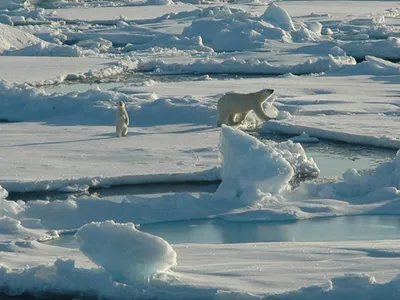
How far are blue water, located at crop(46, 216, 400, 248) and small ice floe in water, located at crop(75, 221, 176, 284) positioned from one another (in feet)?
5.00

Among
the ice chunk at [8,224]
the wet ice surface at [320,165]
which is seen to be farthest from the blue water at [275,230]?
the wet ice surface at [320,165]

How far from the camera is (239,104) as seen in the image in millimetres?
12219

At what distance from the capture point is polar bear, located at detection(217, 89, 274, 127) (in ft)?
39.9

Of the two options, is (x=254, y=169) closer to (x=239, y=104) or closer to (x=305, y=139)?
(x=305, y=139)

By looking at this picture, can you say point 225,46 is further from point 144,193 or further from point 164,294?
point 164,294

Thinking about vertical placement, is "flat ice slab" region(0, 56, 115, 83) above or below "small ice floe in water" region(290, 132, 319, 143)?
below

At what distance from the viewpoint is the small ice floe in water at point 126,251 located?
557cm

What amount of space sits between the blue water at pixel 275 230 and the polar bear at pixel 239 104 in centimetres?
423

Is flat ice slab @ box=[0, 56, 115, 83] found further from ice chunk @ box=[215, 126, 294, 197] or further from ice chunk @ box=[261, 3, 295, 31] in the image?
ice chunk @ box=[215, 126, 294, 197]

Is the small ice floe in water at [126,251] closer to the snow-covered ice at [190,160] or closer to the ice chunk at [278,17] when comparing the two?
the snow-covered ice at [190,160]

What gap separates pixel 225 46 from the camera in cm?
2467

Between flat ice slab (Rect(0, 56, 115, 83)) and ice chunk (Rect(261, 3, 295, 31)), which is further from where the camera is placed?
ice chunk (Rect(261, 3, 295, 31))

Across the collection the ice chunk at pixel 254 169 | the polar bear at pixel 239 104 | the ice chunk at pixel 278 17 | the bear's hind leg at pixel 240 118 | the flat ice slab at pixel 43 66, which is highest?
the ice chunk at pixel 254 169

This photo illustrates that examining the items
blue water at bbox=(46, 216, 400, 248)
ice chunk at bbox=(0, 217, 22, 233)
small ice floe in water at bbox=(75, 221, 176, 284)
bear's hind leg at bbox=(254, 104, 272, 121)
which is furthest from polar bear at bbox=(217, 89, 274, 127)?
small ice floe in water at bbox=(75, 221, 176, 284)
